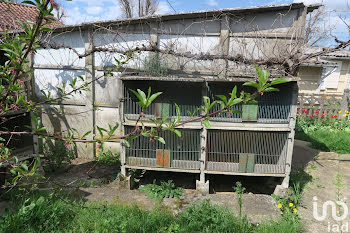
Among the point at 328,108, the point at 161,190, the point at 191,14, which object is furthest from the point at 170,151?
the point at 328,108

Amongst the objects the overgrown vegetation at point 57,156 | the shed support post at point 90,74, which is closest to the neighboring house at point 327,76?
the shed support post at point 90,74

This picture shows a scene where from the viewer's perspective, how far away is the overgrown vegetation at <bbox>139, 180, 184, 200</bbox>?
5.27m

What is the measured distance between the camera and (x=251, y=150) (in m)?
5.25

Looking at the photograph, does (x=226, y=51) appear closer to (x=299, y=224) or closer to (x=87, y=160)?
(x=299, y=224)

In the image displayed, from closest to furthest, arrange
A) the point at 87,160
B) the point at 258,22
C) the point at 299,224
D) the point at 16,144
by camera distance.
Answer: the point at 299,224, the point at 16,144, the point at 258,22, the point at 87,160

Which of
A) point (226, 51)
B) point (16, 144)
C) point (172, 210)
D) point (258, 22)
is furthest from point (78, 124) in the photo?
point (258, 22)

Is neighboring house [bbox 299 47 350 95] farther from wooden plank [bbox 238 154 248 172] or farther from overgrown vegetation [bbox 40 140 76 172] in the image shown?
overgrown vegetation [bbox 40 140 76 172]

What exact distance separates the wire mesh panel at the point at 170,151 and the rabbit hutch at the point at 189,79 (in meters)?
0.02

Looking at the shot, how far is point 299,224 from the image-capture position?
4.34 meters

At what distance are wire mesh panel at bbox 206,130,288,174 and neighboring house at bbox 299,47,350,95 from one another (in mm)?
9083

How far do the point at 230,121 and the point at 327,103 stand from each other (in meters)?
7.15

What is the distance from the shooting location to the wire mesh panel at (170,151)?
5.31m

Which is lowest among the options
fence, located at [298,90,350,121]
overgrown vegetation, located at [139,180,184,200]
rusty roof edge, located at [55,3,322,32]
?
overgrown vegetation, located at [139,180,184,200]

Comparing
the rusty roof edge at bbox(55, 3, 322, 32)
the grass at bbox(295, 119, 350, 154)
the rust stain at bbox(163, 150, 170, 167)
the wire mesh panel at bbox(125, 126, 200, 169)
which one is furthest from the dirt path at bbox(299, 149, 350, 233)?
the rusty roof edge at bbox(55, 3, 322, 32)
